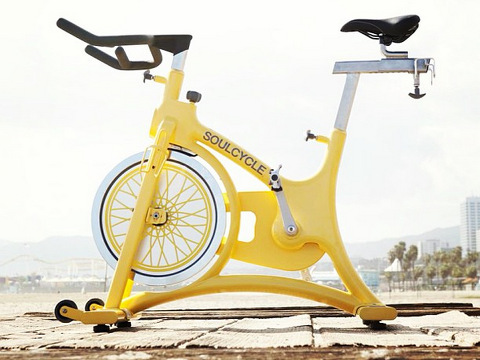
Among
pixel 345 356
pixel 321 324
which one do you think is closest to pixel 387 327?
pixel 321 324

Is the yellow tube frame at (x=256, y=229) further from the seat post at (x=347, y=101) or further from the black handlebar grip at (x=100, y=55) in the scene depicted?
the black handlebar grip at (x=100, y=55)

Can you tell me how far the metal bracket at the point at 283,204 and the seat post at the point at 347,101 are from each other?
1.86ft

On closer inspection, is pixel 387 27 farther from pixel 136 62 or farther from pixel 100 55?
pixel 100 55

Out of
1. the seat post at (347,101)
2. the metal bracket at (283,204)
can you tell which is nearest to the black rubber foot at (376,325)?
the metal bracket at (283,204)

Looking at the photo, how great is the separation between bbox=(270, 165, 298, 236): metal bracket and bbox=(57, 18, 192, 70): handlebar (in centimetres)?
111

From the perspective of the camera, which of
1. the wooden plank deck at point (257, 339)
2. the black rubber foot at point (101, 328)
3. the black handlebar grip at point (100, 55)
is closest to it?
the wooden plank deck at point (257, 339)

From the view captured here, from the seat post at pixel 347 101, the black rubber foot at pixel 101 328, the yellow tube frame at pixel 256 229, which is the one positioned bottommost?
the black rubber foot at pixel 101 328

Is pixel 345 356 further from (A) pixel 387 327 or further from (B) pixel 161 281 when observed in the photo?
(B) pixel 161 281

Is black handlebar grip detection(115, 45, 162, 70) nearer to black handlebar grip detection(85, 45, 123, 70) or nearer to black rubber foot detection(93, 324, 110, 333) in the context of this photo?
black handlebar grip detection(85, 45, 123, 70)

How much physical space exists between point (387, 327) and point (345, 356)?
2031 mm

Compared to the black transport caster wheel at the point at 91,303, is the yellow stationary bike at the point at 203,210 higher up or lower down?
higher up

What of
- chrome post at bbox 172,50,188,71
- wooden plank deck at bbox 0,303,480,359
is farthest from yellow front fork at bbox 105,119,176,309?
chrome post at bbox 172,50,188,71

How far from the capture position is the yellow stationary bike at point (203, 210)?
512 cm

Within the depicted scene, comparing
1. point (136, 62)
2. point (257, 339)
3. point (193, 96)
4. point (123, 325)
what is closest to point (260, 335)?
point (257, 339)
